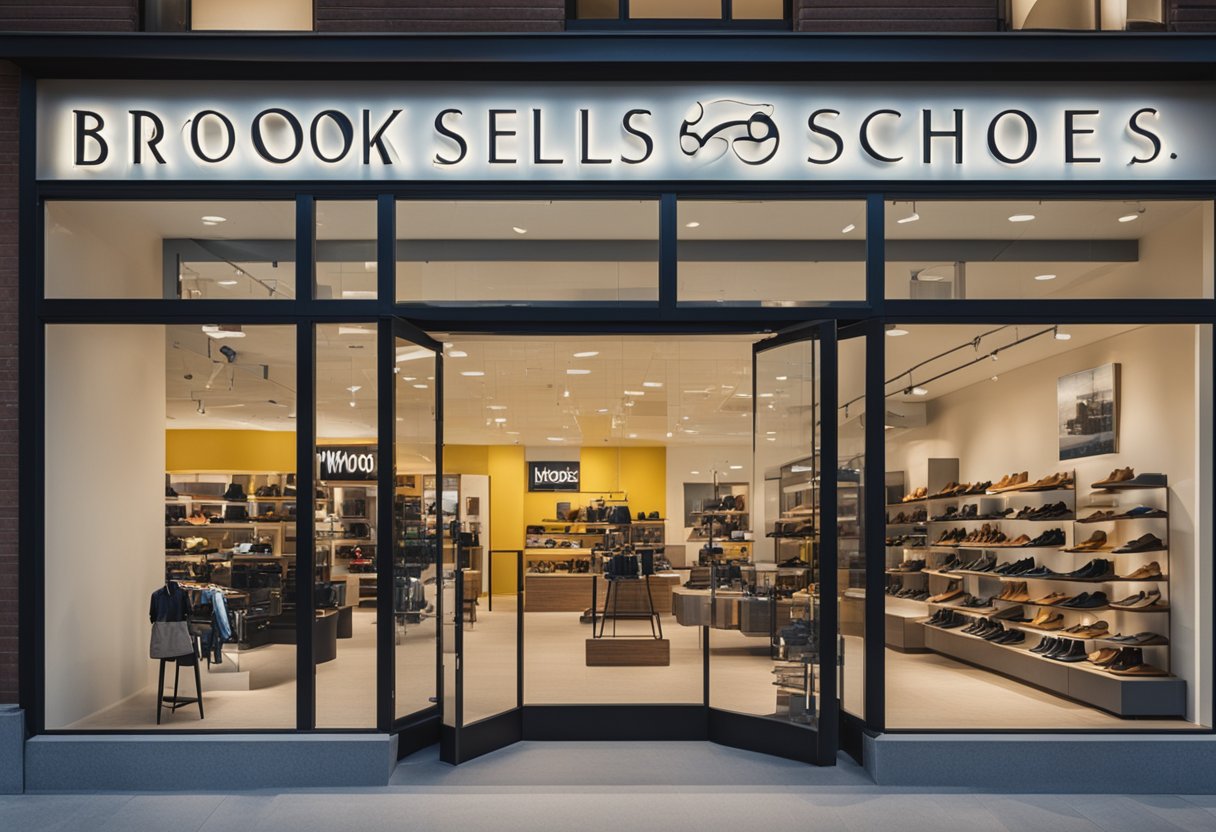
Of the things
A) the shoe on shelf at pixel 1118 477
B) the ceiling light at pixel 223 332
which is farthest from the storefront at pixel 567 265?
the shoe on shelf at pixel 1118 477

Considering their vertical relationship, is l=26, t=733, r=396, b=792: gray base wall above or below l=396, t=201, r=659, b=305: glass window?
below

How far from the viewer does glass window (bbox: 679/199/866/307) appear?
20.6 ft

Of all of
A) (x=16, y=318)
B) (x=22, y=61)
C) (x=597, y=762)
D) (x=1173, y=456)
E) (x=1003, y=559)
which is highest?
(x=22, y=61)

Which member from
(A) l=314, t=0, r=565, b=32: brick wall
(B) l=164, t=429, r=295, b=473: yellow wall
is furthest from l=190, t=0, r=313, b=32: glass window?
(B) l=164, t=429, r=295, b=473: yellow wall

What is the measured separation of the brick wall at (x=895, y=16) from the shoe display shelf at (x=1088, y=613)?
3.80 metres

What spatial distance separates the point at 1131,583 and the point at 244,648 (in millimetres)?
7411

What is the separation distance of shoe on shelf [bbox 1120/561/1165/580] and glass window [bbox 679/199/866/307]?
143 inches

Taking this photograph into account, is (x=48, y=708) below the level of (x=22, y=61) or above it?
Result: below

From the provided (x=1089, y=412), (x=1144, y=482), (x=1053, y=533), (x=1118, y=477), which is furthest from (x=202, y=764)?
(x=1089, y=412)

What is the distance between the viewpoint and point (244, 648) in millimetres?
9297

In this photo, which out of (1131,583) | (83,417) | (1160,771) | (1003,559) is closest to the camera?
(1160,771)

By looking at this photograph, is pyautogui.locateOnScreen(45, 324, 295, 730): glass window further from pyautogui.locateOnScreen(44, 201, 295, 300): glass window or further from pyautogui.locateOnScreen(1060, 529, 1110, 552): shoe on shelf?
pyautogui.locateOnScreen(1060, 529, 1110, 552): shoe on shelf

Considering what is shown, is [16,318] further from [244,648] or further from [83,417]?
[244,648]

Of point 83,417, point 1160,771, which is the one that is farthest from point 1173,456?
point 83,417
